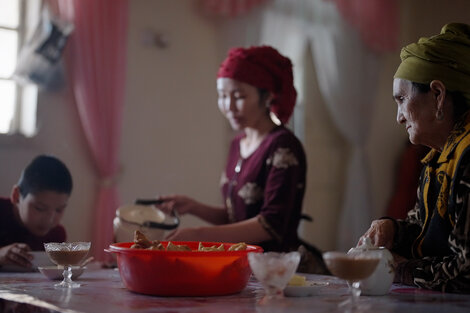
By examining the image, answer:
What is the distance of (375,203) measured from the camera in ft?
19.0

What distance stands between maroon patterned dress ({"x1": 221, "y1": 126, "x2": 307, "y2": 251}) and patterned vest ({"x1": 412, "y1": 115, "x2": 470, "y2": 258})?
69 cm

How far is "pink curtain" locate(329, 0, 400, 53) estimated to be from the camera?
5.49 metres

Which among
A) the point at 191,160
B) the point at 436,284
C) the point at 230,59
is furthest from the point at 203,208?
the point at 191,160

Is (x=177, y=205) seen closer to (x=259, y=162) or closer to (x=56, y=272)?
(x=259, y=162)

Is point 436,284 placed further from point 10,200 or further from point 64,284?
point 10,200

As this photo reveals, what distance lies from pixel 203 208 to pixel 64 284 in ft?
3.73

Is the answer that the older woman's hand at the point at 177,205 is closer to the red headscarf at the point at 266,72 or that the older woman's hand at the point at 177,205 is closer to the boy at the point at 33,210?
the boy at the point at 33,210

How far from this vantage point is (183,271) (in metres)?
1.58

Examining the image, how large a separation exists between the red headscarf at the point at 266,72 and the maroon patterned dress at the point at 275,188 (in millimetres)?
139

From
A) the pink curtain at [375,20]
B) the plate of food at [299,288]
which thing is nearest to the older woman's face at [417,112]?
the plate of food at [299,288]

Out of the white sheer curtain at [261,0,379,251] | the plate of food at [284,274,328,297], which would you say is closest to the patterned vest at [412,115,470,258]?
the plate of food at [284,274,328,297]

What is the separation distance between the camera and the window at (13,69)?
12.2ft

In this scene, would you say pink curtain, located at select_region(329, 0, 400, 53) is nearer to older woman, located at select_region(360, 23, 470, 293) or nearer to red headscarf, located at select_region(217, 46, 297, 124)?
red headscarf, located at select_region(217, 46, 297, 124)

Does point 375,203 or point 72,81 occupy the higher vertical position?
point 72,81
